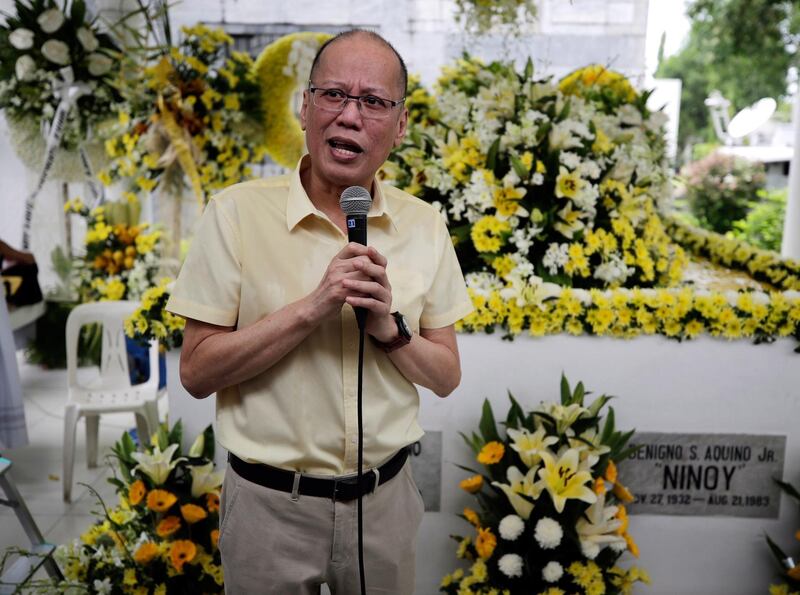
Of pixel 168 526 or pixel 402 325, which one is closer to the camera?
pixel 402 325

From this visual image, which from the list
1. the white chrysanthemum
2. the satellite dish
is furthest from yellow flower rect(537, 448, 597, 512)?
the satellite dish

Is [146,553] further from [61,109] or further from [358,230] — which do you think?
[61,109]

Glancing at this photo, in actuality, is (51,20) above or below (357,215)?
above

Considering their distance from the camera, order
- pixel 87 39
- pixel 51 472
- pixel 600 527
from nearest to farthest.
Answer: pixel 600 527, pixel 51 472, pixel 87 39

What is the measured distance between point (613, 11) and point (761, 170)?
7.77m

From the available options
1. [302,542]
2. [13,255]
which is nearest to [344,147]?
[302,542]

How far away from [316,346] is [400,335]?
0.14 m

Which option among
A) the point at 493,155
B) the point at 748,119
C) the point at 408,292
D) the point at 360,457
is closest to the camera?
the point at 360,457

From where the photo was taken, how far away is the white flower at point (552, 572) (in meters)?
1.97

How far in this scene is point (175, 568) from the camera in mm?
1944

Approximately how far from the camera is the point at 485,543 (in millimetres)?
2055

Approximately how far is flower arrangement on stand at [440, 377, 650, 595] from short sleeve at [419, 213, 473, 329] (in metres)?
0.94

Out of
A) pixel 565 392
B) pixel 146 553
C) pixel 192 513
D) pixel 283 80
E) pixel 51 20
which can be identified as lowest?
pixel 146 553

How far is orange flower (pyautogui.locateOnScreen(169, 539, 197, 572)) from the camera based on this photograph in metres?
1.94
